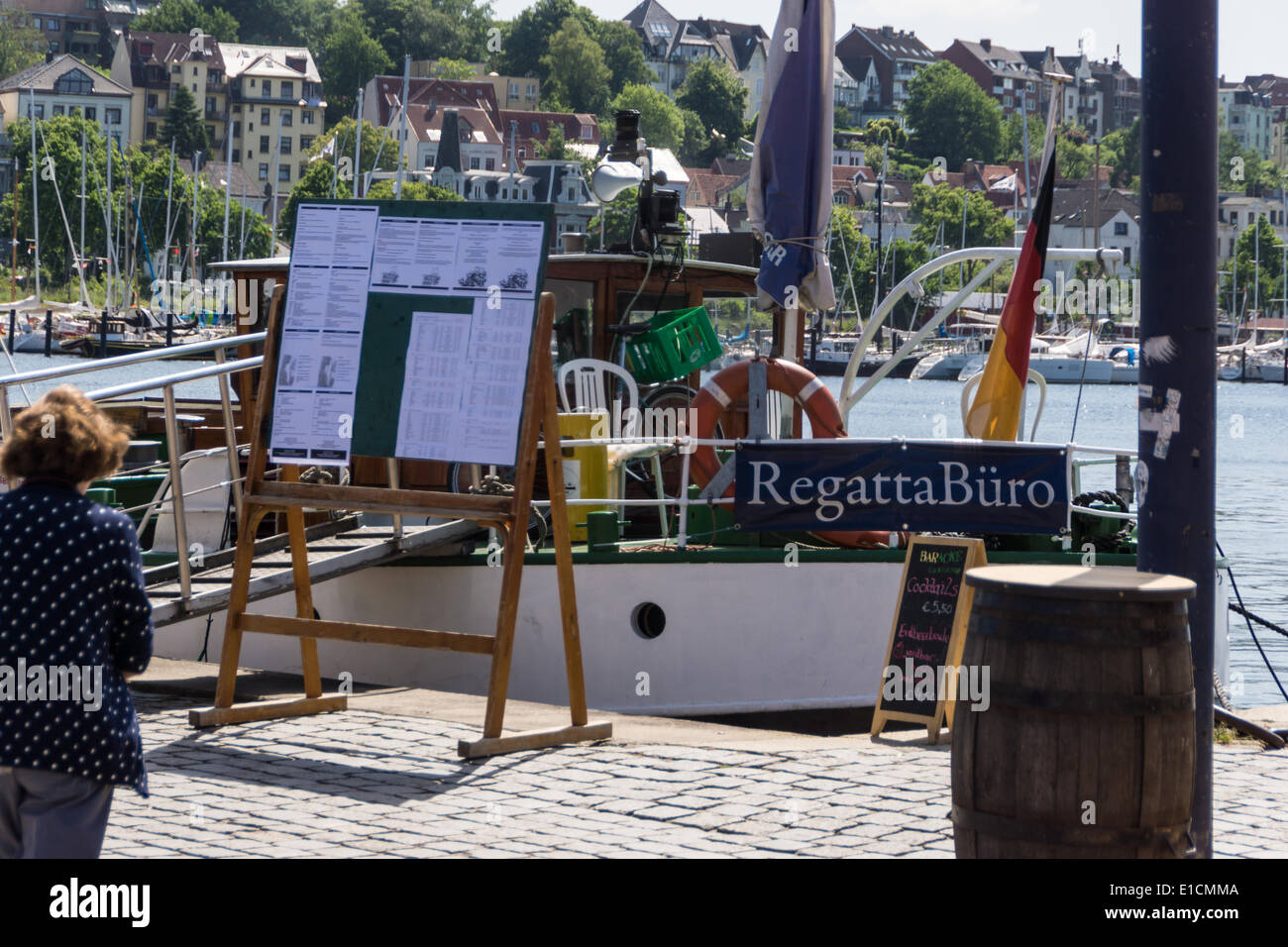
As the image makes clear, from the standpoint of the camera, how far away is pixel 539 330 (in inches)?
264

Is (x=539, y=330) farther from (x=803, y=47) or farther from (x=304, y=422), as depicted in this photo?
(x=803, y=47)

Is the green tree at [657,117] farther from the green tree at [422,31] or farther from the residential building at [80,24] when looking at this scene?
the residential building at [80,24]

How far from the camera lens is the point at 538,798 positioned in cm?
595

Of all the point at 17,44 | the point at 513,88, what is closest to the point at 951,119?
the point at 513,88

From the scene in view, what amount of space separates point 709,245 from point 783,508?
3.55m

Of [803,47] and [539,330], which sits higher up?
[803,47]

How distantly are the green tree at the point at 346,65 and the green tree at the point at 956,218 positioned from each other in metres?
50.2

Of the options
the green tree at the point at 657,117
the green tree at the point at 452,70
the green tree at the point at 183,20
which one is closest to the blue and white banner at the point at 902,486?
the green tree at the point at 452,70

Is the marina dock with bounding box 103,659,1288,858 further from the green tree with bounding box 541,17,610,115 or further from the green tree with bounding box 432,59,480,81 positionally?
the green tree with bounding box 541,17,610,115

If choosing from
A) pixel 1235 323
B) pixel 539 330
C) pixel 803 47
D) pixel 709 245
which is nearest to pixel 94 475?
pixel 539 330

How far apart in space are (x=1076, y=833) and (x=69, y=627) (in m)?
2.42

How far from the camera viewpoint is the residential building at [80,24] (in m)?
176

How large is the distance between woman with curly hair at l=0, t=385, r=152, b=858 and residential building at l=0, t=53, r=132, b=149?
134m

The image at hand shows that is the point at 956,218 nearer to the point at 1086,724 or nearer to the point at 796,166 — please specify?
the point at 796,166
